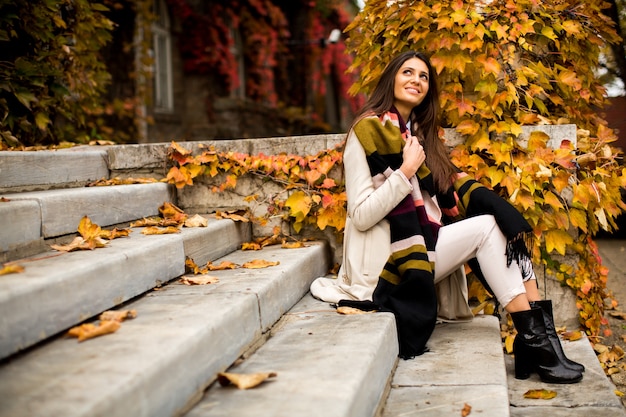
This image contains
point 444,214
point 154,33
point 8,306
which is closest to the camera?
point 8,306

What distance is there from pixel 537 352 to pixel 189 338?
1654 millimetres

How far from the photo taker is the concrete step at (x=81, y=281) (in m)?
1.77

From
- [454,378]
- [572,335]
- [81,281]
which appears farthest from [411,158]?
[81,281]

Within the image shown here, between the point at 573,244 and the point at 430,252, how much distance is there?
3.15 feet

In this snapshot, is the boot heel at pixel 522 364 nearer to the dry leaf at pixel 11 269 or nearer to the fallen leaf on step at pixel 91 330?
the fallen leaf on step at pixel 91 330

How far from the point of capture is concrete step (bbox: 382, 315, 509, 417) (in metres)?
2.25

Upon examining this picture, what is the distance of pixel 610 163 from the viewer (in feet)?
11.0

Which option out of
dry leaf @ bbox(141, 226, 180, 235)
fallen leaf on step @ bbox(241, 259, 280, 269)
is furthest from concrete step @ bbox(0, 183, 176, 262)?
fallen leaf on step @ bbox(241, 259, 280, 269)

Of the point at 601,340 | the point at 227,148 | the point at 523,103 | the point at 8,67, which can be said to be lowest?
the point at 601,340

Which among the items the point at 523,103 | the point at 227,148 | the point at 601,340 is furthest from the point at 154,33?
the point at 601,340

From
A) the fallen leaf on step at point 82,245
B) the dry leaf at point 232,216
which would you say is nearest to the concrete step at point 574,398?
the dry leaf at point 232,216

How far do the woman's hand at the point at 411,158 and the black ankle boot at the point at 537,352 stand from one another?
0.81 meters

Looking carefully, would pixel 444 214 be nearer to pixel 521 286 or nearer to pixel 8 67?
pixel 521 286

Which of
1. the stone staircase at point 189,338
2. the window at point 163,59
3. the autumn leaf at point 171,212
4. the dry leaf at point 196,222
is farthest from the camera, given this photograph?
the window at point 163,59
